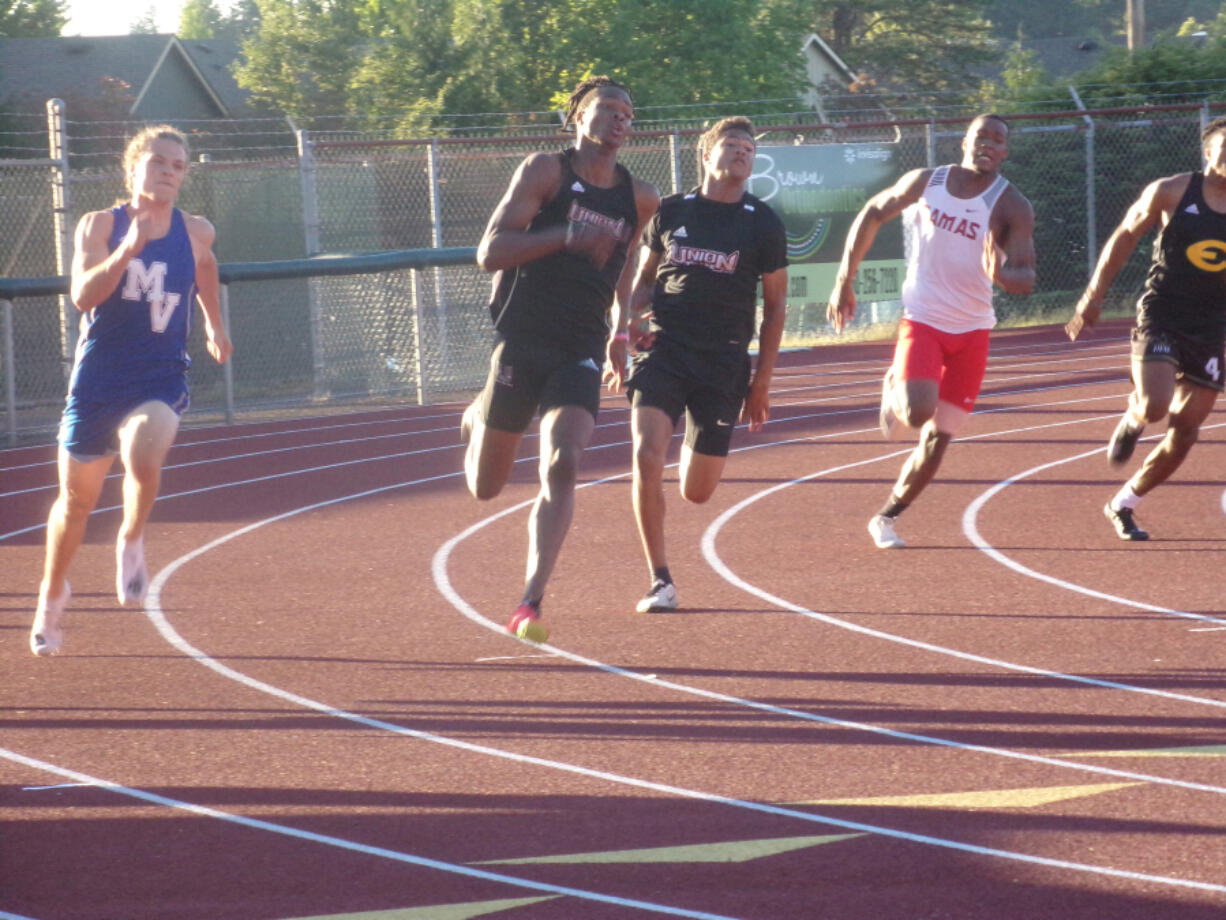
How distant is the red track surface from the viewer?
414 centimetres

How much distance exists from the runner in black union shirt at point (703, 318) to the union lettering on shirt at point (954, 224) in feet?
4.45

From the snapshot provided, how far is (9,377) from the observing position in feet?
48.4

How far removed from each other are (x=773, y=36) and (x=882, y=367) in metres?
18.3

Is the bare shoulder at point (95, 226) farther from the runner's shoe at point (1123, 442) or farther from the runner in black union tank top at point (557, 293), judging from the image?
the runner's shoe at point (1123, 442)

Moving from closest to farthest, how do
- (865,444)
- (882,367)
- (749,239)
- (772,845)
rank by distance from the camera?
(772,845) → (749,239) → (865,444) → (882,367)

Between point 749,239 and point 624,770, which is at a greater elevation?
point 749,239

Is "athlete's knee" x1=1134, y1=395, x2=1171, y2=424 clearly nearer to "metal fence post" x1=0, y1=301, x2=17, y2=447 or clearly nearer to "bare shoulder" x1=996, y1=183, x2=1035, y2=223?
"bare shoulder" x1=996, y1=183, x2=1035, y2=223

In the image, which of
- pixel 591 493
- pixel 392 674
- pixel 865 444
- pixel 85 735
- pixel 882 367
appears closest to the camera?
pixel 85 735

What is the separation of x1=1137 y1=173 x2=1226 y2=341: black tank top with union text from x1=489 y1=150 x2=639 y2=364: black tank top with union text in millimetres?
3204

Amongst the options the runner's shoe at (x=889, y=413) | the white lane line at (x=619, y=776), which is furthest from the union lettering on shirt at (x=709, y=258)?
the white lane line at (x=619, y=776)

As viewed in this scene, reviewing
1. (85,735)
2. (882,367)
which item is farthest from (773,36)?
(85,735)

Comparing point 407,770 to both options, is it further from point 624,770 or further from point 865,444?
point 865,444

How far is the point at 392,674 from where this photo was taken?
648 centimetres

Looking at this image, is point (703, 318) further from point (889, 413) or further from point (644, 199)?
point (889, 413)
